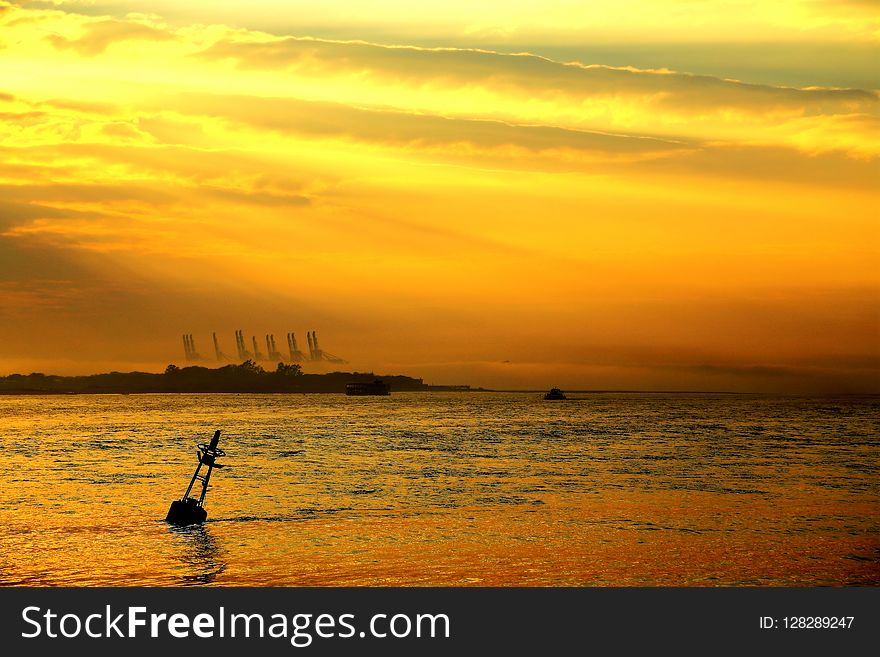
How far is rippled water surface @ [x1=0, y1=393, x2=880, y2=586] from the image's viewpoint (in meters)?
33.1

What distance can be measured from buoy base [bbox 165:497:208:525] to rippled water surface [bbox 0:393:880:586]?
54 cm

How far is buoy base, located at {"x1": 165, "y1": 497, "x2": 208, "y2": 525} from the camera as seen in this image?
1672 inches

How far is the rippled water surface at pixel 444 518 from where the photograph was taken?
33062mm

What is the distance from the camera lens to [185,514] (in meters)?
42.6

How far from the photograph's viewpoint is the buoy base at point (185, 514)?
42469 mm

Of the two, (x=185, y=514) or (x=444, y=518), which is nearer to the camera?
(x=185, y=514)

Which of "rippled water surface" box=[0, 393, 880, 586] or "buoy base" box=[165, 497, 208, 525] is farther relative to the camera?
"buoy base" box=[165, 497, 208, 525]

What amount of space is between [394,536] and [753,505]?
22.5 meters

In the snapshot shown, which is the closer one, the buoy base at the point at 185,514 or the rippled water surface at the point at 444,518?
the rippled water surface at the point at 444,518

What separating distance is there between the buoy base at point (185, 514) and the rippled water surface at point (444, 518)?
0.54 metres

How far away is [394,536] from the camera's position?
39.9m

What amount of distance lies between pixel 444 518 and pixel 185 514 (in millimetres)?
11826
